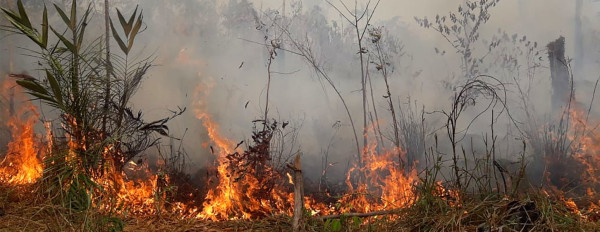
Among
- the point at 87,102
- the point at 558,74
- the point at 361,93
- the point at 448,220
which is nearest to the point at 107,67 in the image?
the point at 87,102

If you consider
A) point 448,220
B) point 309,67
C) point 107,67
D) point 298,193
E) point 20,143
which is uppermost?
point 107,67

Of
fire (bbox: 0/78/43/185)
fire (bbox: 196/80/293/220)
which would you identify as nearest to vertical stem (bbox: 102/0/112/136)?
fire (bbox: 196/80/293/220)

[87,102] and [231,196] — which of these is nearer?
[87,102]

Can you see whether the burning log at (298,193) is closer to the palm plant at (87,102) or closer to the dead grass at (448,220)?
the dead grass at (448,220)

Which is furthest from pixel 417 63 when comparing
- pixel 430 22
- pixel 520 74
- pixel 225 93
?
pixel 225 93

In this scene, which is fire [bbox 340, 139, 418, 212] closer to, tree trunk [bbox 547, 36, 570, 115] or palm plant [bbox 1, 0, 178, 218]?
tree trunk [bbox 547, 36, 570, 115]

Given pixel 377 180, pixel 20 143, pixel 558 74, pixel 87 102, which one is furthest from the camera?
A: pixel 20 143

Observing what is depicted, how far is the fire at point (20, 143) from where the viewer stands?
473 cm

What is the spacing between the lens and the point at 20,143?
16.0 feet

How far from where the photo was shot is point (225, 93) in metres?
4.30

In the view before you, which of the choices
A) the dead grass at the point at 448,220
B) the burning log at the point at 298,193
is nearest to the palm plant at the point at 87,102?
the dead grass at the point at 448,220

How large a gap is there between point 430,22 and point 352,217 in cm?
174

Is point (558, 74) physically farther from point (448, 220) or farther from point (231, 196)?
point (231, 196)

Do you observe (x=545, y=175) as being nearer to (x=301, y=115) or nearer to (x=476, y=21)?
(x=476, y=21)
